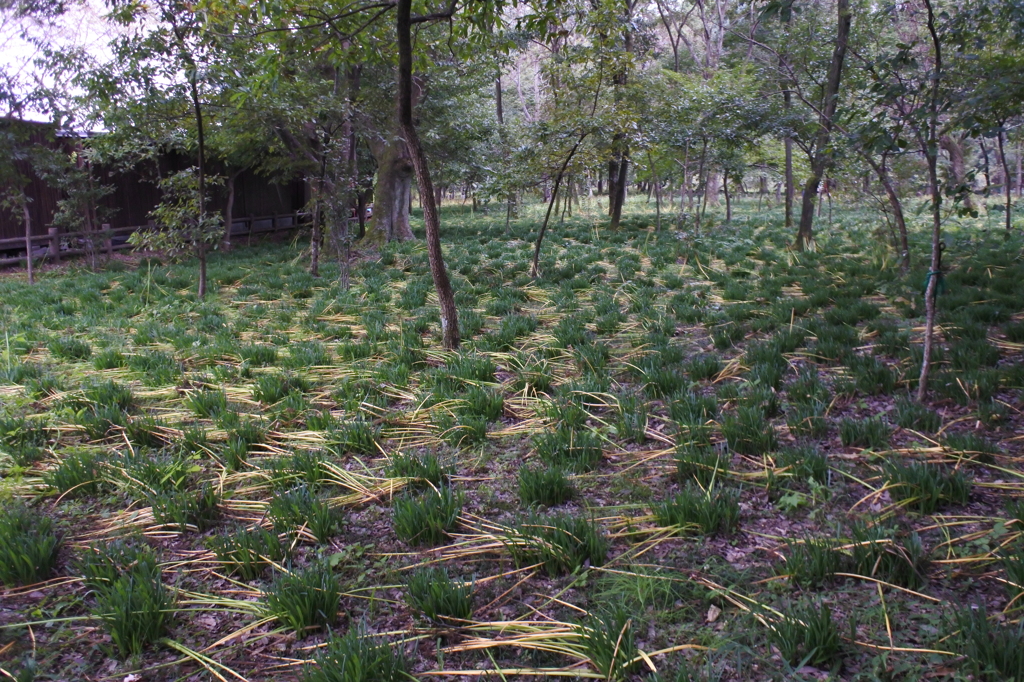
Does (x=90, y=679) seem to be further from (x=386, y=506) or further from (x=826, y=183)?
(x=826, y=183)

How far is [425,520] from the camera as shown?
2449 millimetres

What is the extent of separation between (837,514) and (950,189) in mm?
1859

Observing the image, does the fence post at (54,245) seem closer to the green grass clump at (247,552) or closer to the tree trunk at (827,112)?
the green grass clump at (247,552)

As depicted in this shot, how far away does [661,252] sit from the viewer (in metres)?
10.0

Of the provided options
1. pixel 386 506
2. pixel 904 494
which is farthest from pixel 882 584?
pixel 386 506

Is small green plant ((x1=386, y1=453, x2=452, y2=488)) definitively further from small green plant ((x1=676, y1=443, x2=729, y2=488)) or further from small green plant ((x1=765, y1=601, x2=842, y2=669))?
small green plant ((x1=765, y1=601, x2=842, y2=669))

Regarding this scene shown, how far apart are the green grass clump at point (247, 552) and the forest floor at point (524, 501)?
1cm

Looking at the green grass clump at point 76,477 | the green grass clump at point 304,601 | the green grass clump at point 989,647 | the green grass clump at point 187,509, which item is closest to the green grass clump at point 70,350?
the green grass clump at point 76,477

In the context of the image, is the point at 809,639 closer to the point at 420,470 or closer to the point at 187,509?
the point at 420,470

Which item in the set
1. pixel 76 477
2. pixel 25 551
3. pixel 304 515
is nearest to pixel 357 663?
pixel 304 515

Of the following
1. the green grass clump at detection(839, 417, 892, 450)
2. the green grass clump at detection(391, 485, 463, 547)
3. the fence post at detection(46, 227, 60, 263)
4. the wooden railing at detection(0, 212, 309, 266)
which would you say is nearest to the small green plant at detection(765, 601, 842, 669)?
the green grass clump at detection(391, 485, 463, 547)

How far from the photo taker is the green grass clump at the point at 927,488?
2.42 m

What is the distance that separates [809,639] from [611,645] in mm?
516

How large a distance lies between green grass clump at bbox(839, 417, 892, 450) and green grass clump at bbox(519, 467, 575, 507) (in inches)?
53.0
